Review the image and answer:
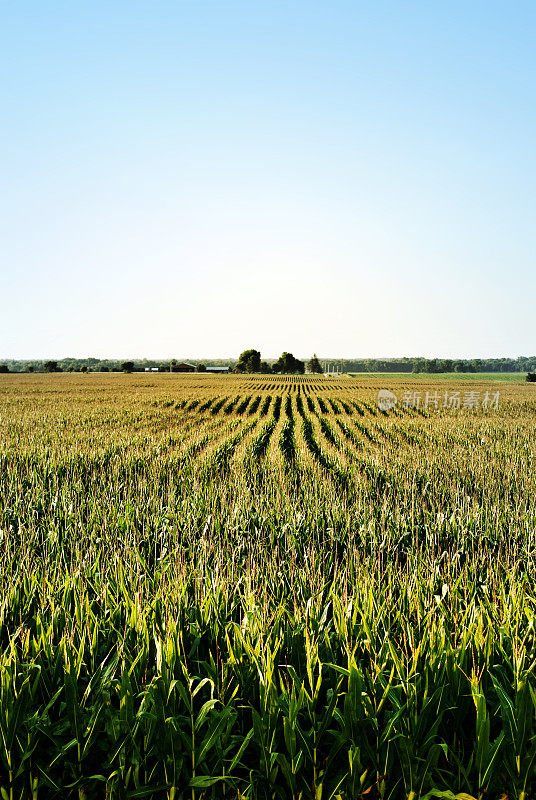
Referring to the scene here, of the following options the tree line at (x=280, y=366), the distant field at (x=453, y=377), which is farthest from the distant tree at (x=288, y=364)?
the distant field at (x=453, y=377)

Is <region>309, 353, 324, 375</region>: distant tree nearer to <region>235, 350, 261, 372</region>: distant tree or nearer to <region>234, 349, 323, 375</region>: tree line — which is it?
<region>234, 349, 323, 375</region>: tree line

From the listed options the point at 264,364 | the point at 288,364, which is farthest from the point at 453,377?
the point at 264,364

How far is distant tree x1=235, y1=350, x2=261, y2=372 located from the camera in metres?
150

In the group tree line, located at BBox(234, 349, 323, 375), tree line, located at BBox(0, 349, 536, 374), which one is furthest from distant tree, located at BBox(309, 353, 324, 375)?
tree line, located at BBox(234, 349, 323, 375)

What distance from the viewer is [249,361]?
150750 mm

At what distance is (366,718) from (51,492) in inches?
288

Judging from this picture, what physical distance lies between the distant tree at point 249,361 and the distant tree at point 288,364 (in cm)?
727

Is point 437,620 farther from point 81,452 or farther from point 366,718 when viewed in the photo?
point 81,452

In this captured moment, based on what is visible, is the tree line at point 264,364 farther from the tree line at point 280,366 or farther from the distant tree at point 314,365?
the distant tree at point 314,365

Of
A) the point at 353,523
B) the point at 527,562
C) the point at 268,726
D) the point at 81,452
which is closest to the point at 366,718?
the point at 268,726

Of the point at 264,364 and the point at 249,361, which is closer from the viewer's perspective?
the point at 249,361

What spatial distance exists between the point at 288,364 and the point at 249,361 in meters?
13.4

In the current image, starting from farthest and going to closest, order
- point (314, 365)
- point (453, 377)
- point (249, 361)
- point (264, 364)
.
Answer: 1. point (314, 365)
2. point (264, 364)
3. point (249, 361)
4. point (453, 377)

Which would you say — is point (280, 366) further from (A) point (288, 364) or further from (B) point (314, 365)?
(B) point (314, 365)
